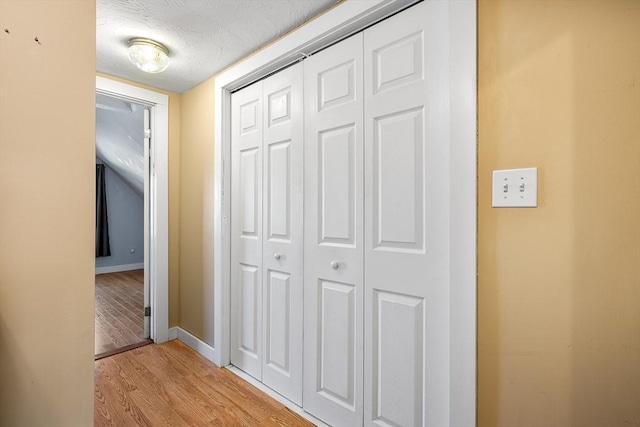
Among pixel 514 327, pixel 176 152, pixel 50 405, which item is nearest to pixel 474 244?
pixel 514 327

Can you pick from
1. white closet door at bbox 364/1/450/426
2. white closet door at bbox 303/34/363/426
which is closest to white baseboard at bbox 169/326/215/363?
white closet door at bbox 303/34/363/426

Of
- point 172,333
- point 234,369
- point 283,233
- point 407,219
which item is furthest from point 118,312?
point 407,219

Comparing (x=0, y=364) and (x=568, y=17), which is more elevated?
(x=568, y=17)

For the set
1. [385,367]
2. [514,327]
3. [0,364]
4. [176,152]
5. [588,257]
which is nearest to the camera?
[0,364]

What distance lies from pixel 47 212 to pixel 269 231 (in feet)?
3.87

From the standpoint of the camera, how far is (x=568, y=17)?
2.92ft

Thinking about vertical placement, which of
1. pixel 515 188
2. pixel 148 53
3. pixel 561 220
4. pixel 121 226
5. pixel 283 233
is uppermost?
pixel 148 53

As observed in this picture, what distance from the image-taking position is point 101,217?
5.38m

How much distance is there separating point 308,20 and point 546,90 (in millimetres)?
1204

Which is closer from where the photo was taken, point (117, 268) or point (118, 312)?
point (118, 312)

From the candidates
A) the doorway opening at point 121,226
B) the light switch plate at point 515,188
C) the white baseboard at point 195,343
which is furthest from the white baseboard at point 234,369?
the light switch plate at point 515,188

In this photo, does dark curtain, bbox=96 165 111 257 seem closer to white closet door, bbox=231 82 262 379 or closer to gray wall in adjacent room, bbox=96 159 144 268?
gray wall in adjacent room, bbox=96 159 144 268

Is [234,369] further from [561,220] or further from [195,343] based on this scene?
[561,220]

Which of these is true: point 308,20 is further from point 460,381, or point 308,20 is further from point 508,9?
point 460,381
